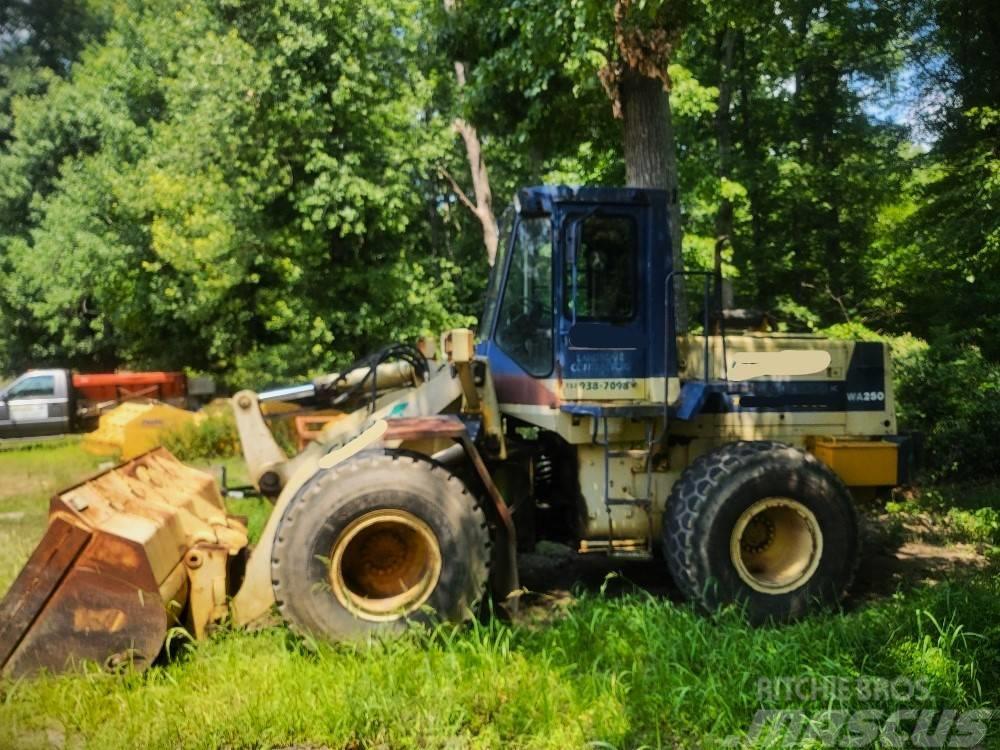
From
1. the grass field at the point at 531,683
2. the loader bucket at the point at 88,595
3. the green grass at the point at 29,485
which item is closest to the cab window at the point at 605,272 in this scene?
the grass field at the point at 531,683

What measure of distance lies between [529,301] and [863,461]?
2509mm

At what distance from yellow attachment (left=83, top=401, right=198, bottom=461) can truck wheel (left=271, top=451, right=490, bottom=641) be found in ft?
25.6

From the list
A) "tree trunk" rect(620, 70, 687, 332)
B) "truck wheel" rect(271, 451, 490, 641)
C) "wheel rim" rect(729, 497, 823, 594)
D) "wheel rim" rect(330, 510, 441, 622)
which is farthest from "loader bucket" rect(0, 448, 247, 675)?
"tree trunk" rect(620, 70, 687, 332)

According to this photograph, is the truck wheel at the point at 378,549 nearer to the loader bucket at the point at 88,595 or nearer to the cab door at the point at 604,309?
the loader bucket at the point at 88,595

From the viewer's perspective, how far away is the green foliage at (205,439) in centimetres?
1198

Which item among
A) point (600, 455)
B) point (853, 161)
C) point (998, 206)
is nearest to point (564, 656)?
point (600, 455)

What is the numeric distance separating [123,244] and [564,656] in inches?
705

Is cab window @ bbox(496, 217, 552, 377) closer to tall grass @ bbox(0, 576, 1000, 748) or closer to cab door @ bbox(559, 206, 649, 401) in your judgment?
cab door @ bbox(559, 206, 649, 401)

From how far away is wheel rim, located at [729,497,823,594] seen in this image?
5.18 metres

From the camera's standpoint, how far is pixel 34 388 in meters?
17.6

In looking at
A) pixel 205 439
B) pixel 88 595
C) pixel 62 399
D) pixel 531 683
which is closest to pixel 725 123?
pixel 205 439

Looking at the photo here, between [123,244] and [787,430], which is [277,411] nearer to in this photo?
[787,430]

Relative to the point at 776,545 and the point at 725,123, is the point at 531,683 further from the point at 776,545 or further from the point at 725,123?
the point at 725,123

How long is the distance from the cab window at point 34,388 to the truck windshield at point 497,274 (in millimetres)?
15029
